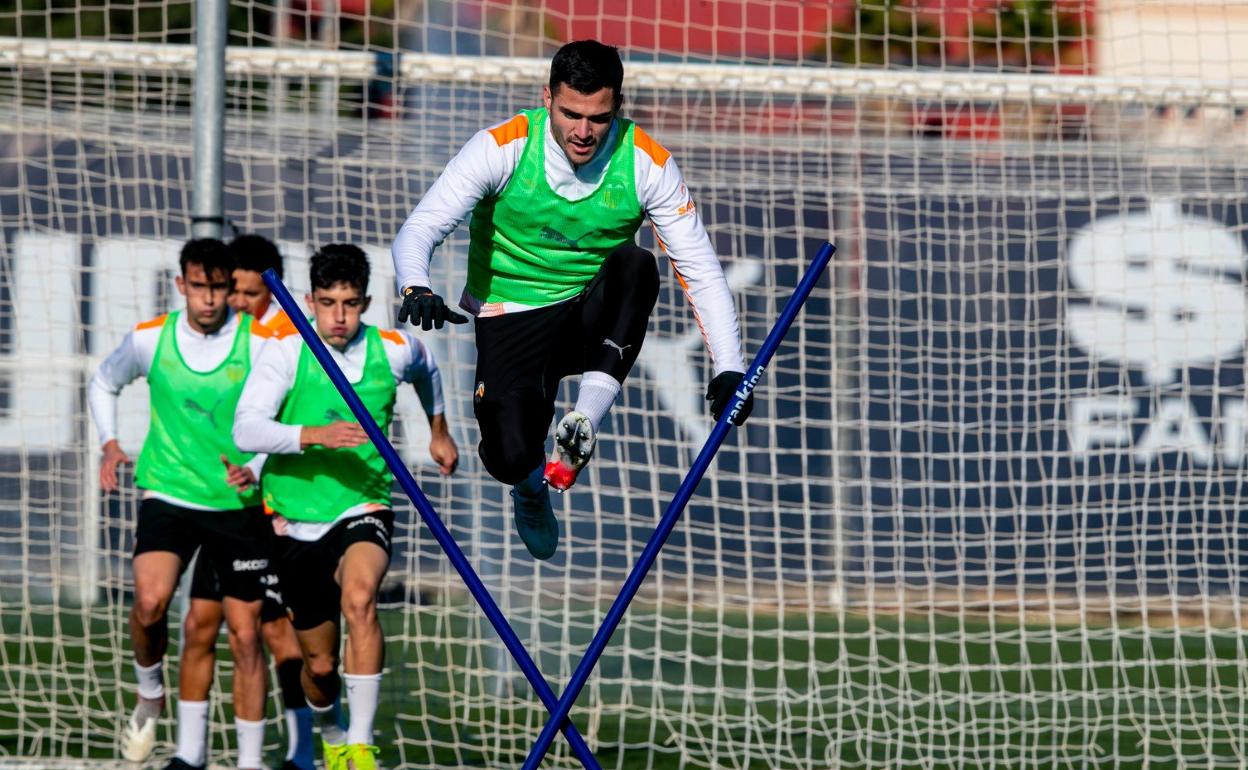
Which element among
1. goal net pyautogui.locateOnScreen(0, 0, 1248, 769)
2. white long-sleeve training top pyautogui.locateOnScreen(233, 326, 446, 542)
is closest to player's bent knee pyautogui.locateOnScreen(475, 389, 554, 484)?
white long-sleeve training top pyautogui.locateOnScreen(233, 326, 446, 542)

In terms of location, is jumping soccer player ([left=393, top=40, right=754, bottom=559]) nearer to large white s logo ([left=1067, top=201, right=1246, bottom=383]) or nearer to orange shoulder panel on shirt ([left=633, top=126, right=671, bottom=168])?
orange shoulder panel on shirt ([left=633, top=126, right=671, bottom=168])

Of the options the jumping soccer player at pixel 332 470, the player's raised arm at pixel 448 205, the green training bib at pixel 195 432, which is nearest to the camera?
the player's raised arm at pixel 448 205

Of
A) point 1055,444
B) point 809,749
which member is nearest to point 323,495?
point 809,749

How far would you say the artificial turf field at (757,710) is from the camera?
6.55m

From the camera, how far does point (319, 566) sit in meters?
5.23

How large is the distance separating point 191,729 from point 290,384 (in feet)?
4.24

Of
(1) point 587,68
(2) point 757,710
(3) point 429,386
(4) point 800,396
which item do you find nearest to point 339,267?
(3) point 429,386

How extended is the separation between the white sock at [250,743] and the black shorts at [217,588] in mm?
366

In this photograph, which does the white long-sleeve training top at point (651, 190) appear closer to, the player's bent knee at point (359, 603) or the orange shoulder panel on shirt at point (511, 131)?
the orange shoulder panel on shirt at point (511, 131)

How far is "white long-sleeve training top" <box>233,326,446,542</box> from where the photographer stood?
5020 millimetres

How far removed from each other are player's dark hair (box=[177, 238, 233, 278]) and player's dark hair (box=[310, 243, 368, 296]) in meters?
0.50

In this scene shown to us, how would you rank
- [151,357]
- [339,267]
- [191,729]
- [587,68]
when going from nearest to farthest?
[587,68]
[339,267]
[191,729]
[151,357]

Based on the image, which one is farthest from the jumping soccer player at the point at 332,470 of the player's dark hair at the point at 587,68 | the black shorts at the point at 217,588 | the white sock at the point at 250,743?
the player's dark hair at the point at 587,68

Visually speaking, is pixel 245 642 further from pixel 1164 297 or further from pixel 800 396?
pixel 1164 297
